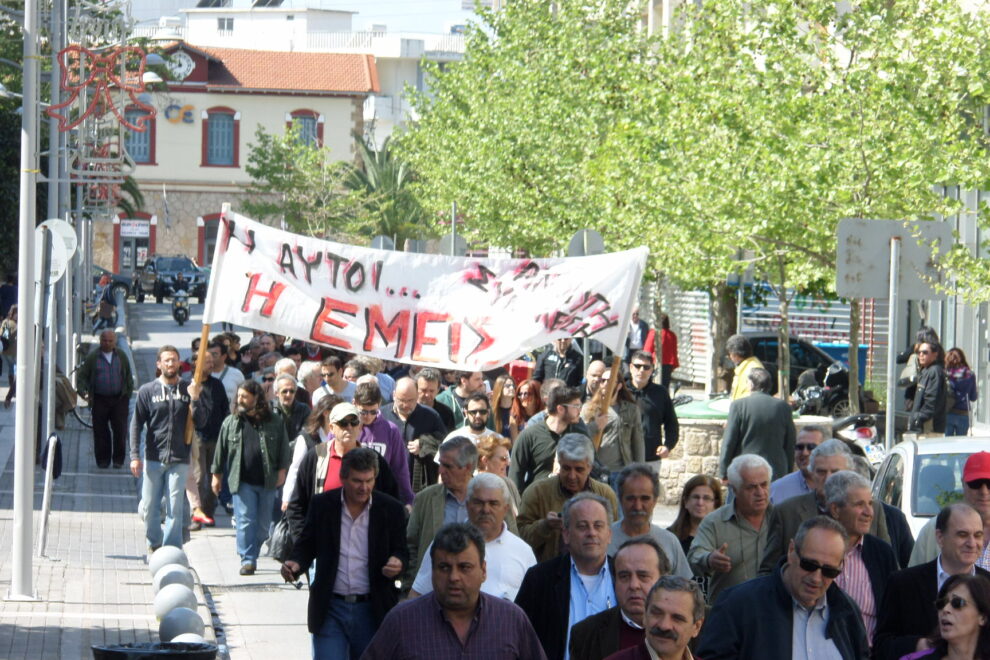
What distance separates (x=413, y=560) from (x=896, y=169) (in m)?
12.3

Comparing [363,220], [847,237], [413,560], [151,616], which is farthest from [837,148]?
[363,220]

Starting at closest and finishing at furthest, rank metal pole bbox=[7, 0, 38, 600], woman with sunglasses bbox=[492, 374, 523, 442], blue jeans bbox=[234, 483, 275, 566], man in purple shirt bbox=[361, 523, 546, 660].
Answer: man in purple shirt bbox=[361, 523, 546, 660] < metal pole bbox=[7, 0, 38, 600] < blue jeans bbox=[234, 483, 275, 566] < woman with sunglasses bbox=[492, 374, 523, 442]

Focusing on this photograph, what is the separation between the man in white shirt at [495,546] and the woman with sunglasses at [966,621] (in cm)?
229

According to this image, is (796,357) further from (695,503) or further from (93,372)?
(695,503)

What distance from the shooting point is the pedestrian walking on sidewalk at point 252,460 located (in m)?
14.1

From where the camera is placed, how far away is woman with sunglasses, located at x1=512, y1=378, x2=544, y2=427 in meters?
14.2

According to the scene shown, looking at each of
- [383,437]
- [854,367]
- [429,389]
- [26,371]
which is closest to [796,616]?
[383,437]

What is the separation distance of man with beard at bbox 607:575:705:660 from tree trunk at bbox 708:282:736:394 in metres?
26.5

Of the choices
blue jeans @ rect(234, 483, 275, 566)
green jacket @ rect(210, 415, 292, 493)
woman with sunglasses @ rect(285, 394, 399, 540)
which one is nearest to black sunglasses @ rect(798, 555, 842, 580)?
woman with sunglasses @ rect(285, 394, 399, 540)

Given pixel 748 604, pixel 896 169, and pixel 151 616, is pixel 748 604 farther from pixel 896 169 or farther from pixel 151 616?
pixel 896 169

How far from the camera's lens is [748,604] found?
20.3ft

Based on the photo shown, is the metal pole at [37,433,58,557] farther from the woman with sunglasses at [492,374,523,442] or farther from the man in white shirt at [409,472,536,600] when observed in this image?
the man in white shirt at [409,472,536,600]

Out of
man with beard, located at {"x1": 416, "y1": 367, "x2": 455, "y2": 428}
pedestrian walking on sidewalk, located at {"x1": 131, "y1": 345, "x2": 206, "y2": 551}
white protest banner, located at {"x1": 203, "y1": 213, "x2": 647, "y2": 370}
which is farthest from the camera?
pedestrian walking on sidewalk, located at {"x1": 131, "y1": 345, "x2": 206, "y2": 551}

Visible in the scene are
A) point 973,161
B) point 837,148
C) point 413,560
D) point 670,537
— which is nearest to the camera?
point 670,537
